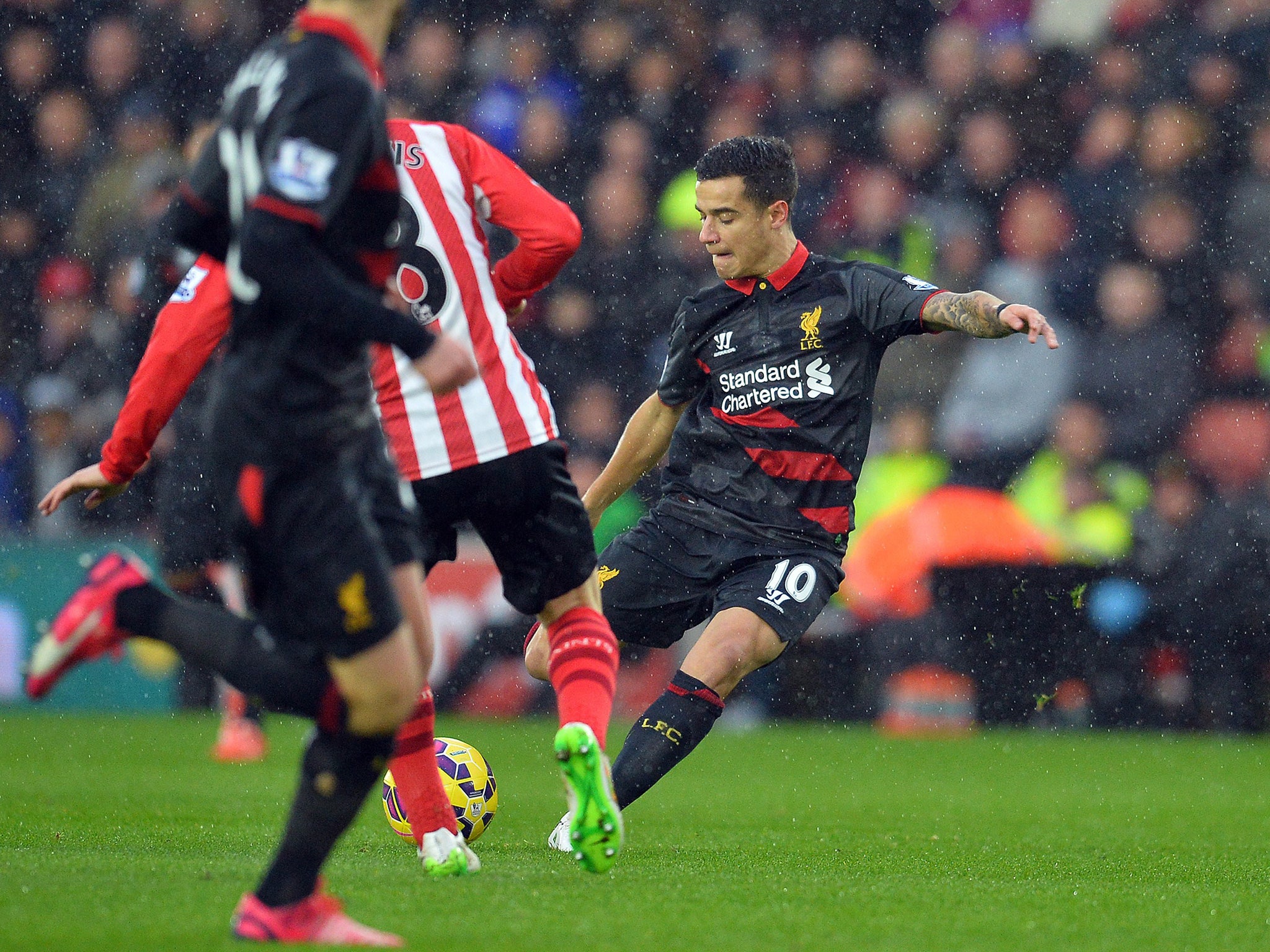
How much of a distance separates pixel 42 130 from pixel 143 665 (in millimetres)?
3707

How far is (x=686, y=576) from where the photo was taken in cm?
524

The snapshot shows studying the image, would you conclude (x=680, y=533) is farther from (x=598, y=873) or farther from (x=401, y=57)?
(x=401, y=57)

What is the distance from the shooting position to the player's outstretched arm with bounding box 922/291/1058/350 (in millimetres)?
4445

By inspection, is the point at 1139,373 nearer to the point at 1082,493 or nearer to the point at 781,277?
the point at 1082,493

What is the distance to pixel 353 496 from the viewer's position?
3115mm

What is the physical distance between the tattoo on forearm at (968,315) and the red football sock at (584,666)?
131 cm

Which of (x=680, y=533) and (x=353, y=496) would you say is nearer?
(x=353, y=496)

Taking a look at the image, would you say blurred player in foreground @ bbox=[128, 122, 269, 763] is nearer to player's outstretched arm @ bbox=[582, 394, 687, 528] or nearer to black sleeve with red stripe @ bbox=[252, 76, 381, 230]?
player's outstretched arm @ bbox=[582, 394, 687, 528]

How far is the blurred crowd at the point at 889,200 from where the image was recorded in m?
9.28

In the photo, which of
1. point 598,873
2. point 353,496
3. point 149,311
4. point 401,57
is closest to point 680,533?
point 598,873

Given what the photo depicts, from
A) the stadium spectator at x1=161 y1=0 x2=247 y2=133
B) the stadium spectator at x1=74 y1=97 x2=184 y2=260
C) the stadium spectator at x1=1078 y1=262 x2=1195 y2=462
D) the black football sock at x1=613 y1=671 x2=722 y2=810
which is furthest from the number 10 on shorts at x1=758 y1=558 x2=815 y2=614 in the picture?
the stadium spectator at x1=161 y1=0 x2=247 y2=133

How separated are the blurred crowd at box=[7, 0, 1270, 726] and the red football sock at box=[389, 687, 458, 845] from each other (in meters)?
4.25

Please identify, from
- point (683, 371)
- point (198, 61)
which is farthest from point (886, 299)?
point (198, 61)

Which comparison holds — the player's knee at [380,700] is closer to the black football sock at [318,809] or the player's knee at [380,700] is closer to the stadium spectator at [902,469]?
the black football sock at [318,809]
